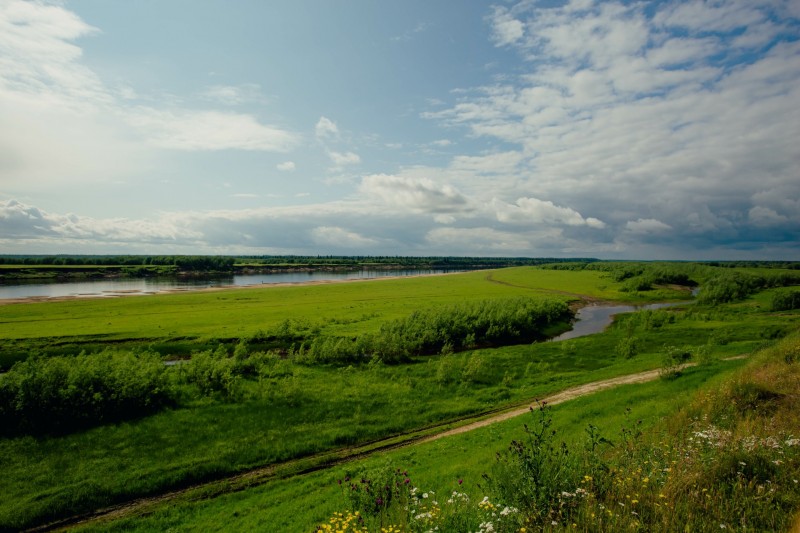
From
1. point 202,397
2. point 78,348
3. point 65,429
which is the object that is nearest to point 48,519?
point 65,429

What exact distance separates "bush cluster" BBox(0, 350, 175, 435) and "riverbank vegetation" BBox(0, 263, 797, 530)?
10cm

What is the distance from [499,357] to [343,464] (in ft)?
75.0

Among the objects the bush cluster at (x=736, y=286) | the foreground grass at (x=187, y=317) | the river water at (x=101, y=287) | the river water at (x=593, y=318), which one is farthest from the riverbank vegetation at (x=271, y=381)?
the river water at (x=101, y=287)

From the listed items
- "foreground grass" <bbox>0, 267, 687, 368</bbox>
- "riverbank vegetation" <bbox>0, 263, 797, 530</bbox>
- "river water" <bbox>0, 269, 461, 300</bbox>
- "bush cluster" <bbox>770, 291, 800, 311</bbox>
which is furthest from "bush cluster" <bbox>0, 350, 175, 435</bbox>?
"bush cluster" <bbox>770, 291, 800, 311</bbox>

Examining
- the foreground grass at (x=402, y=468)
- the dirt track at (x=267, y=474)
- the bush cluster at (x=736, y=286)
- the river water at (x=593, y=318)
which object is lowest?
the river water at (x=593, y=318)

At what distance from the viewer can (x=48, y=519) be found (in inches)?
543

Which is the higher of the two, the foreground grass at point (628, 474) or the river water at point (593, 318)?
the foreground grass at point (628, 474)

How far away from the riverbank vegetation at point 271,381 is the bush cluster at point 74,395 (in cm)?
10

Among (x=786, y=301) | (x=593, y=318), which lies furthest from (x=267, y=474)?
(x=786, y=301)

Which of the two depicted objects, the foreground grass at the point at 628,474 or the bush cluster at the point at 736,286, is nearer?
the foreground grass at the point at 628,474

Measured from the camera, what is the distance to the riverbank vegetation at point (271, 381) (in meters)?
16.5

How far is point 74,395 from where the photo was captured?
800 inches

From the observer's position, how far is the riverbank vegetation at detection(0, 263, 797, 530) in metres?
16.5

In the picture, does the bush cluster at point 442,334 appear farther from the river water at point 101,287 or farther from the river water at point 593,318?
the river water at point 101,287
